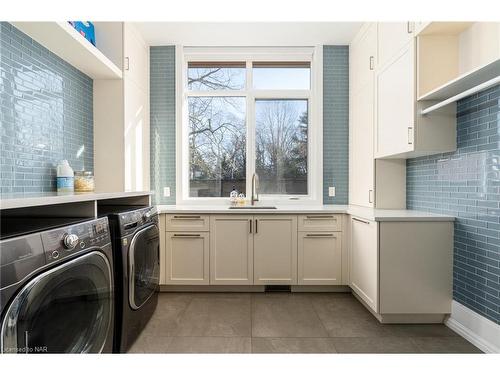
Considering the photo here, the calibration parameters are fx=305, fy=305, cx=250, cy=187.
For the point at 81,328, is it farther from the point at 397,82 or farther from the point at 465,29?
the point at 465,29

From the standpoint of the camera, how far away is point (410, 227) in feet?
7.09

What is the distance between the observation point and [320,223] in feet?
9.26

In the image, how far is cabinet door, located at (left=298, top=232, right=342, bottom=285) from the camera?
2.80 metres

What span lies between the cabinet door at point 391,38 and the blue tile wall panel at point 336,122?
2.39 ft

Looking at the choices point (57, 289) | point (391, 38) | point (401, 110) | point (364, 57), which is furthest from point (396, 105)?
point (57, 289)

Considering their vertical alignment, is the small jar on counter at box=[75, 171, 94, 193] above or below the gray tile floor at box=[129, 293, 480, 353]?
above

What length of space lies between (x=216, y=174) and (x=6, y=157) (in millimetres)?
2016

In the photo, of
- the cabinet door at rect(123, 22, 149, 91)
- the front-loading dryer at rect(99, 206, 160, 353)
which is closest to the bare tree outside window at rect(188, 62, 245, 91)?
the cabinet door at rect(123, 22, 149, 91)

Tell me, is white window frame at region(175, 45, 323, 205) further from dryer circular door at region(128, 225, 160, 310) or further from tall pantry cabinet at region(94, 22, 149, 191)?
dryer circular door at region(128, 225, 160, 310)

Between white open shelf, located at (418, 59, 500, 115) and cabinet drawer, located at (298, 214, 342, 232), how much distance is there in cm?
117

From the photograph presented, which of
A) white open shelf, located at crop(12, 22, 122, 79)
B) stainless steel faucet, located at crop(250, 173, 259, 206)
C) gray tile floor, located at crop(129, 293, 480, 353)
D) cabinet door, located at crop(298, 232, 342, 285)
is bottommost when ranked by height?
gray tile floor, located at crop(129, 293, 480, 353)

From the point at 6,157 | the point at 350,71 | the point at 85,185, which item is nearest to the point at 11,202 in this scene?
the point at 6,157

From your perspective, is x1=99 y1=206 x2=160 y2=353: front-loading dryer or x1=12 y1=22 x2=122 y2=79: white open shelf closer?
x1=99 y1=206 x2=160 y2=353: front-loading dryer

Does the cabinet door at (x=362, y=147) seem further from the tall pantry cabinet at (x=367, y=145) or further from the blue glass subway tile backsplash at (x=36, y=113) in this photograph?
the blue glass subway tile backsplash at (x=36, y=113)
